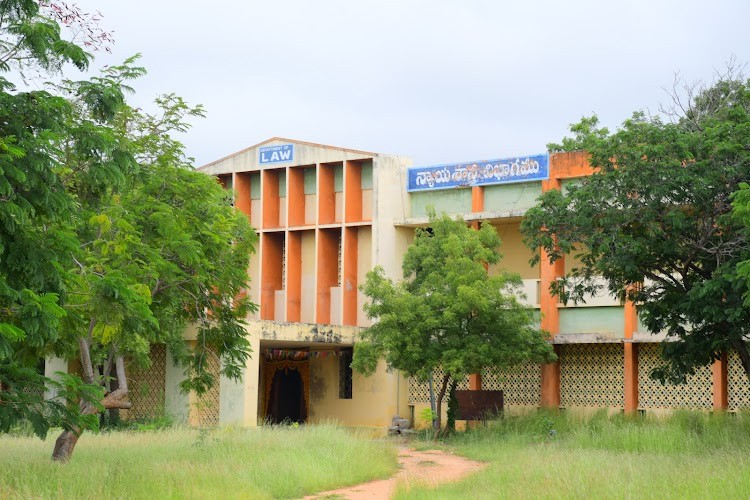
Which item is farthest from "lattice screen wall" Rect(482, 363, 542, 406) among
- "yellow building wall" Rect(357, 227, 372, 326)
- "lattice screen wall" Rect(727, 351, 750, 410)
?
"lattice screen wall" Rect(727, 351, 750, 410)

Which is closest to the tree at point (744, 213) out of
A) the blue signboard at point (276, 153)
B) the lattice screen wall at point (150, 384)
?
the blue signboard at point (276, 153)

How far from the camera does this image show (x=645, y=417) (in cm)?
2742

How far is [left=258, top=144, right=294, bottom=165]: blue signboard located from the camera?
36.3 metres

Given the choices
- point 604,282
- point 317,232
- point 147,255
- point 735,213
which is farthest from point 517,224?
point 147,255

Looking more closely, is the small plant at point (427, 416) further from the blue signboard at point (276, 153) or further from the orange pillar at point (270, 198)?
the blue signboard at point (276, 153)

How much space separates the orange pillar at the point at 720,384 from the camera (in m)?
29.0

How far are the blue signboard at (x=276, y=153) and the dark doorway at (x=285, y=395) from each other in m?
7.26

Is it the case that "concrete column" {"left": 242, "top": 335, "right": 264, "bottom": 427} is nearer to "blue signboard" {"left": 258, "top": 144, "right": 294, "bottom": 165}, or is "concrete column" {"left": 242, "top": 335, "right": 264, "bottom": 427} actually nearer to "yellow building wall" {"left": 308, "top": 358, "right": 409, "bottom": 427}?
"yellow building wall" {"left": 308, "top": 358, "right": 409, "bottom": 427}

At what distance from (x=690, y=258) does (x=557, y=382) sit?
35.3 ft

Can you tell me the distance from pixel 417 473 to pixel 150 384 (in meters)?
17.0

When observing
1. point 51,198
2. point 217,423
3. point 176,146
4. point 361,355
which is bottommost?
point 217,423

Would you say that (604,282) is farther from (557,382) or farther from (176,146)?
(176,146)

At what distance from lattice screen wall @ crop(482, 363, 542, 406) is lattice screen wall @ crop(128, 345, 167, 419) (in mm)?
10328

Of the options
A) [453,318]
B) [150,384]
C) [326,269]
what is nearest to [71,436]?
[453,318]
